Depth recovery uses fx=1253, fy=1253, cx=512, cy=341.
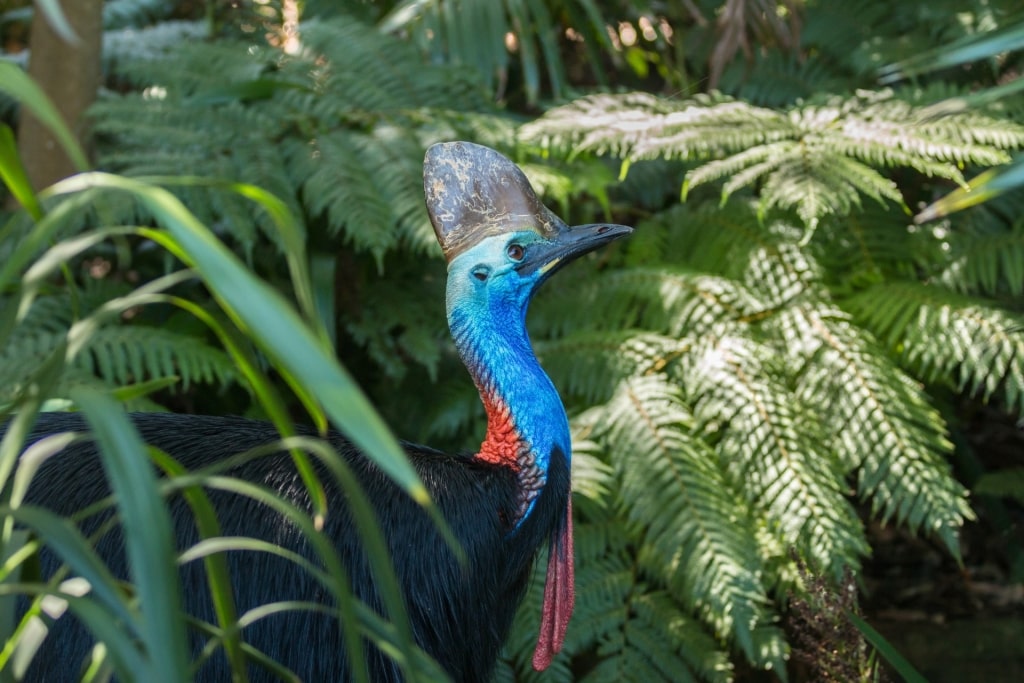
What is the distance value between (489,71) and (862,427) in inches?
63.4

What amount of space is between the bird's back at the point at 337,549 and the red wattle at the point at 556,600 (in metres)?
0.12

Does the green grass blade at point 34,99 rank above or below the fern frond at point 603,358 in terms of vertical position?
above

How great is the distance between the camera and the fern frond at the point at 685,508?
260 cm

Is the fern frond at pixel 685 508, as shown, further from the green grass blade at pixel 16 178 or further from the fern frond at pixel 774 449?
the green grass blade at pixel 16 178

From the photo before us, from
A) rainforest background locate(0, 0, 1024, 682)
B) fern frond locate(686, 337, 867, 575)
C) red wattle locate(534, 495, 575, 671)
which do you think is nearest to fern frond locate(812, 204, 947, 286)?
rainforest background locate(0, 0, 1024, 682)

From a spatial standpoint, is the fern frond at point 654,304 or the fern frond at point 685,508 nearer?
the fern frond at point 685,508

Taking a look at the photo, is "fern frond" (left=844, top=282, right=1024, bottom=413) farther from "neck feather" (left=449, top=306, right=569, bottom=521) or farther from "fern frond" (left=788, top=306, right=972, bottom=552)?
"neck feather" (left=449, top=306, right=569, bottom=521)

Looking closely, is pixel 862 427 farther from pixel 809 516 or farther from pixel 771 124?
pixel 771 124

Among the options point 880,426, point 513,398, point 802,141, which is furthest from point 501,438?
point 802,141

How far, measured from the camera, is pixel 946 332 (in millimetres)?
2922

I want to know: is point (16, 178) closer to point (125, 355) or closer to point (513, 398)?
point (513, 398)

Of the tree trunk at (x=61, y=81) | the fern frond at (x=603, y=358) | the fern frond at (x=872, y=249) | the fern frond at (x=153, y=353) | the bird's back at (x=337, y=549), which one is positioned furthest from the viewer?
the tree trunk at (x=61, y=81)

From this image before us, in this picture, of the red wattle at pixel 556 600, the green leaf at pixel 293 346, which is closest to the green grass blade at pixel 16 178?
the green leaf at pixel 293 346

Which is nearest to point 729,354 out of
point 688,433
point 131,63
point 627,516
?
point 688,433
